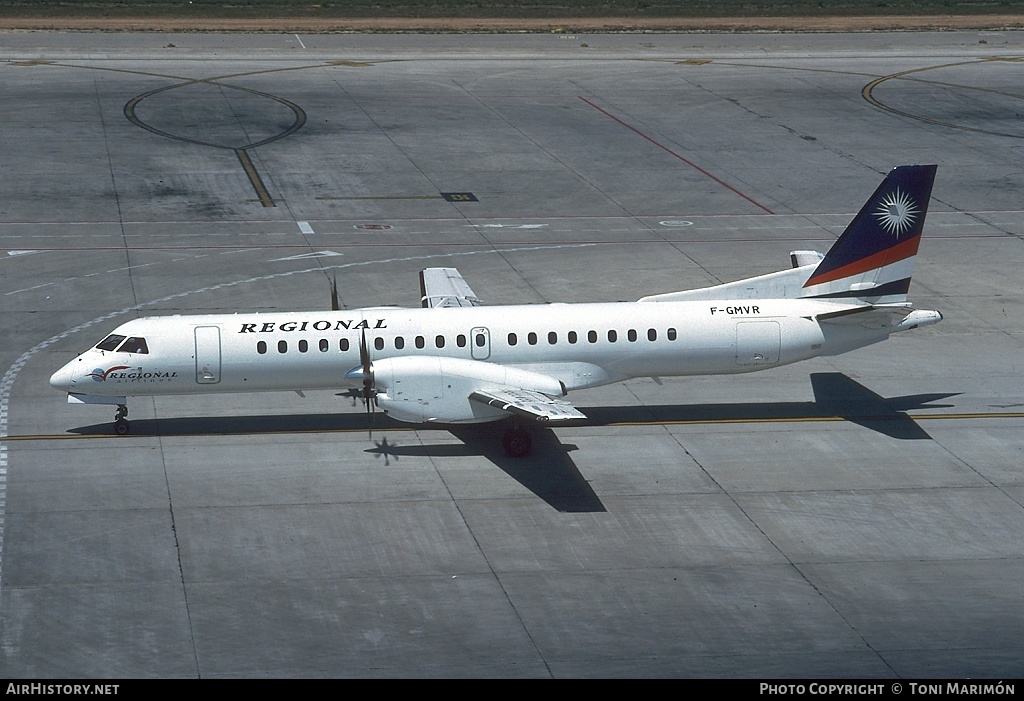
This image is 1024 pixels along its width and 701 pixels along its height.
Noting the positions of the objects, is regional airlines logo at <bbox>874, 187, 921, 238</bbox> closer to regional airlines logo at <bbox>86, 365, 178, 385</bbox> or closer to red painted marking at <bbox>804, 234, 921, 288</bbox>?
red painted marking at <bbox>804, 234, 921, 288</bbox>

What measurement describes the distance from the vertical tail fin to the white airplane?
0.04 m

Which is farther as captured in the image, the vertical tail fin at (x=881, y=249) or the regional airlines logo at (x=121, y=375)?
the vertical tail fin at (x=881, y=249)

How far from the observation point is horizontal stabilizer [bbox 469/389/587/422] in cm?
3027

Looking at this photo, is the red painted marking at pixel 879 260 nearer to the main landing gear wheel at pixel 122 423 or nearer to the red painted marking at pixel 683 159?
the main landing gear wheel at pixel 122 423

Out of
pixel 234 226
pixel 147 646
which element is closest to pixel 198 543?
pixel 147 646

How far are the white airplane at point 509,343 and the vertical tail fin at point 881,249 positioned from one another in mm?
37

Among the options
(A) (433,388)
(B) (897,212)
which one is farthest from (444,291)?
(B) (897,212)

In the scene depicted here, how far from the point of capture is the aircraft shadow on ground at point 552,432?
32.1 metres

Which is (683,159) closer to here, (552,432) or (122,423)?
(552,432)

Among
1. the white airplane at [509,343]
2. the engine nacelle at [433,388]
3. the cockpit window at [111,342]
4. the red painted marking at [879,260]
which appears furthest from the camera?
the red painted marking at [879,260]

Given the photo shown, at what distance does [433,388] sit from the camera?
31.9 metres

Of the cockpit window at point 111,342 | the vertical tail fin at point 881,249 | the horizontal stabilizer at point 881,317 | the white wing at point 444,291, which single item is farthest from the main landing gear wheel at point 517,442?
the cockpit window at point 111,342

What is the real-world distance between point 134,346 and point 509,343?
389 inches

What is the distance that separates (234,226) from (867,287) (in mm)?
28051
